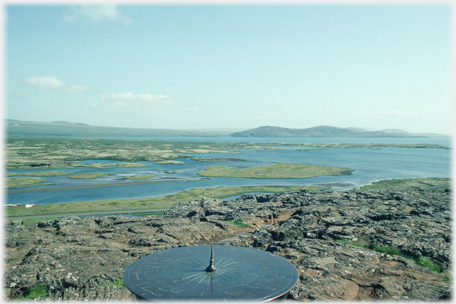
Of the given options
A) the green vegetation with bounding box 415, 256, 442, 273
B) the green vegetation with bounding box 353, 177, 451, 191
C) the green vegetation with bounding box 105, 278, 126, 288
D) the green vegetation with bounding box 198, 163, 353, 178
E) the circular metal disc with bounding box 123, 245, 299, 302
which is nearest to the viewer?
the circular metal disc with bounding box 123, 245, 299, 302

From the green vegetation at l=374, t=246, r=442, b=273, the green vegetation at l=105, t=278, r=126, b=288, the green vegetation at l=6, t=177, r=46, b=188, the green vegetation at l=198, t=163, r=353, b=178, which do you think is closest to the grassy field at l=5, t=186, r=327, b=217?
the green vegetation at l=6, t=177, r=46, b=188

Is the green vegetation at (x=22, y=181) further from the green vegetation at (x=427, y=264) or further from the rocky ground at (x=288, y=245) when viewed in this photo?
the green vegetation at (x=427, y=264)

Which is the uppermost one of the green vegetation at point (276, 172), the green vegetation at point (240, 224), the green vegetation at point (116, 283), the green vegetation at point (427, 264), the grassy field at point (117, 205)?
the green vegetation at point (427, 264)

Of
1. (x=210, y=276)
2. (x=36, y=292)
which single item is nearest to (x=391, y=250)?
(x=210, y=276)

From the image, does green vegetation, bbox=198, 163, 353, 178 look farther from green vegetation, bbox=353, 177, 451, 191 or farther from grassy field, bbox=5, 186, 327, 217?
grassy field, bbox=5, 186, 327, 217

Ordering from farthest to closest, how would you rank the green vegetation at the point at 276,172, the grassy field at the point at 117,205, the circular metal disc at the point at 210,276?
the green vegetation at the point at 276,172 → the grassy field at the point at 117,205 → the circular metal disc at the point at 210,276

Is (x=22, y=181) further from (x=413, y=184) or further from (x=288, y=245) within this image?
(x=413, y=184)


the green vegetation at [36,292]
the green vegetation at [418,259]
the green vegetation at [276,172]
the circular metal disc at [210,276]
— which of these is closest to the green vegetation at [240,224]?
the green vegetation at [418,259]
